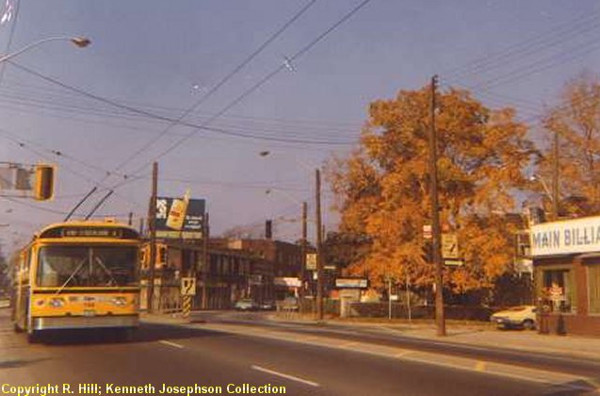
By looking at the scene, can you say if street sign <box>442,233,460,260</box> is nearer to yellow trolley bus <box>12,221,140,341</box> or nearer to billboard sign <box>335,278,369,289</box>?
yellow trolley bus <box>12,221,140,341</box>

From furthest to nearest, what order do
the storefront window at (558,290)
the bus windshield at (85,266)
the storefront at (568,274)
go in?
1. the storefront window at (558,290)
2. the storefront at (568,274)
3. the bus windshield at (85,266)

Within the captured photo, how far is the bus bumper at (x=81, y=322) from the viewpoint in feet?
62.9

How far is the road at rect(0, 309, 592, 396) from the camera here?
1271cm

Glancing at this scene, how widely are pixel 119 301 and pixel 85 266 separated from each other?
1187 mm

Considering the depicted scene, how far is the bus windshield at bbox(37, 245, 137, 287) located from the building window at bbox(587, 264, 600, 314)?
19.1 metres

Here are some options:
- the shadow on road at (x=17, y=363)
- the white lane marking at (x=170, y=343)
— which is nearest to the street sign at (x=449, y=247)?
the white lane marking at (x=170, y=343)

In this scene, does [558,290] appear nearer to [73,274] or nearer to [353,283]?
[73,274]

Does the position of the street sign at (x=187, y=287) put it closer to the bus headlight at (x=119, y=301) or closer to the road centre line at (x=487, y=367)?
the road centre line at (x=487, y=367)

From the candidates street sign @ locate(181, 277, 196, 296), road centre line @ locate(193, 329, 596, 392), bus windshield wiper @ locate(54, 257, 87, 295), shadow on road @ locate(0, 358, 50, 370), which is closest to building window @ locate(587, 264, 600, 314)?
road centre line @ locate(193, 329, 596, 392)

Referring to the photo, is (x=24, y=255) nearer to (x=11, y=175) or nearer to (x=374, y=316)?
(x=11, y=175)

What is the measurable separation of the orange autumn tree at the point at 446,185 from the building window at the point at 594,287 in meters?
13.9

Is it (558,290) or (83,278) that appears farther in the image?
(558,290)

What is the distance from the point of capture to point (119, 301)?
65.1ft

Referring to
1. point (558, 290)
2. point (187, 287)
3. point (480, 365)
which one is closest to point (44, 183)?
point (480, 365)
